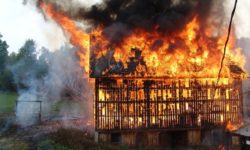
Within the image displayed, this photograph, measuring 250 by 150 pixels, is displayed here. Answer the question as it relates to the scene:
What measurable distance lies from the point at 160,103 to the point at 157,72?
210 cm

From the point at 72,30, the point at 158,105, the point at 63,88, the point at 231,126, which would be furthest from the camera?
the point at 63,88

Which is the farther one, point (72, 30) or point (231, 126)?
point (72, 30)

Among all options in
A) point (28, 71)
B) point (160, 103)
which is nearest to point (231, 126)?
point (160, 103)

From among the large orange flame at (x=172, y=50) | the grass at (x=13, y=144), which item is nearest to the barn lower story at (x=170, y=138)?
the large orange flame at (x=172, y=50)

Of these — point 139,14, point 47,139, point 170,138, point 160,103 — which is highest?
point 139,14

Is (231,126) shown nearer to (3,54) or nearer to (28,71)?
(28,71)

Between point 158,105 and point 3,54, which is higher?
point 3,54

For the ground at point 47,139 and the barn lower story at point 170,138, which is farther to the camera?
the barn lower story at point 170,138

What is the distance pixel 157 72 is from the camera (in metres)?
20.8

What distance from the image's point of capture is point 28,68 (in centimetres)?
4353

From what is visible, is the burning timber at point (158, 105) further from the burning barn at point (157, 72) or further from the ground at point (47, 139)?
the ground at point (47, 139)

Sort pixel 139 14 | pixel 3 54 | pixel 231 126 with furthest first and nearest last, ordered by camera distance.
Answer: pixel 3 54
pixel 139 14
pixel 231 126

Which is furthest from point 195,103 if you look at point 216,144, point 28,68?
point 28,68

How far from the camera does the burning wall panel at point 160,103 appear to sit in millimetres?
20469
